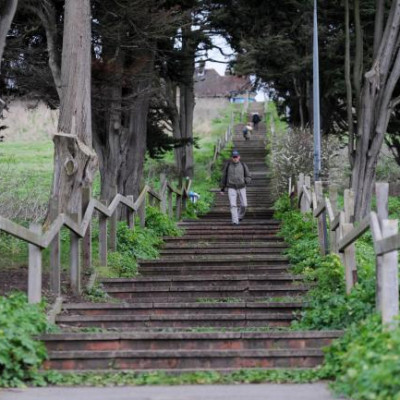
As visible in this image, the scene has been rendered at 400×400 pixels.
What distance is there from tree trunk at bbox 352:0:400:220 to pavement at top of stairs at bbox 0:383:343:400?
1189 cm

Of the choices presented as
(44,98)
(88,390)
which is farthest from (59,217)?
(44,98)

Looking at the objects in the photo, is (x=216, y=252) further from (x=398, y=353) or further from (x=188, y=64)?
(x=398, y=353)

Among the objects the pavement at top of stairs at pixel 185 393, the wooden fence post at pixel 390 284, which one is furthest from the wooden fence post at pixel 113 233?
the wooden fence post at pixel 390 284

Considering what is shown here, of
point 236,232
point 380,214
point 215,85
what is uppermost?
point 215,85

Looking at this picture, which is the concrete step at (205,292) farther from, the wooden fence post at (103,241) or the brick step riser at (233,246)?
the brick step riser at (233,246)

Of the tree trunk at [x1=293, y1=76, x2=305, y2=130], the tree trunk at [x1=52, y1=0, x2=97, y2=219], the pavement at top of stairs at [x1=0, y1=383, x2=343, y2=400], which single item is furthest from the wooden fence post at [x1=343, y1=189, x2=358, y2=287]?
the tree trunk at [x1=293, y1=76, x2=305, y2=130]

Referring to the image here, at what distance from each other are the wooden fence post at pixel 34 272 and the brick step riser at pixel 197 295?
2554 mm

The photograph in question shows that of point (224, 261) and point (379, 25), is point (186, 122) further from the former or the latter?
point (224, 261)

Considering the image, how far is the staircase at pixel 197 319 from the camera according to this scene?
8.30 meters

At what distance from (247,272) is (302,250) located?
1.32m

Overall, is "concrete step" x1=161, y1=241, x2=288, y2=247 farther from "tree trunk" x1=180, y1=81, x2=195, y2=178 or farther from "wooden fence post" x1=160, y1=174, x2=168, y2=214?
"tree trunk" x1=180, y1=81, x2=195, y2=178

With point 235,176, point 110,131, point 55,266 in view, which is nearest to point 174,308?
point 55,266

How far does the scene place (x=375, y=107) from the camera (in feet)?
62.0

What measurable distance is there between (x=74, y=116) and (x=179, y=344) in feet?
20.1
